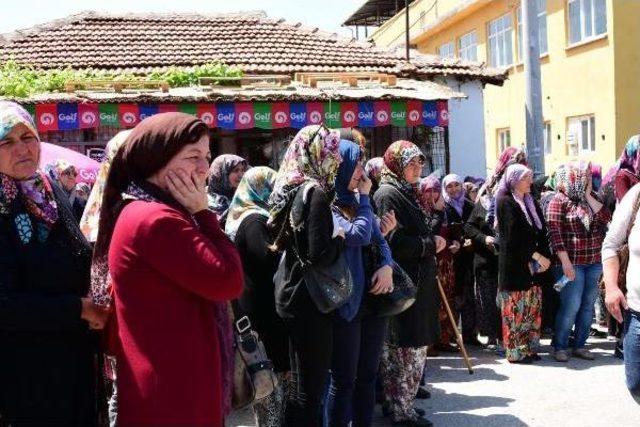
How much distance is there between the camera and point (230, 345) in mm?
2576

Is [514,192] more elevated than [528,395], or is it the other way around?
[514,192]

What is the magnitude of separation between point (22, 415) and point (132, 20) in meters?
16.8

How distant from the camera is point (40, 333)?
8.36ft

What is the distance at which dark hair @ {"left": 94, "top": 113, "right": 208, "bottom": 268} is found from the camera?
93.2 inches

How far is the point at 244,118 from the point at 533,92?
440 centimetres

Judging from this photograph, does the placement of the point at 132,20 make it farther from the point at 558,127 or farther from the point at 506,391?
the point at 506,391

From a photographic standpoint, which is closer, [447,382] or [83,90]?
[447,382]

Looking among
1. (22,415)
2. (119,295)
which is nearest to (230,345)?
(119,295)

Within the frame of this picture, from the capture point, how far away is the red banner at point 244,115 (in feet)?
34.9

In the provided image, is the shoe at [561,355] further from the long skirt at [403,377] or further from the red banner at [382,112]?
the red banner at [382,112]

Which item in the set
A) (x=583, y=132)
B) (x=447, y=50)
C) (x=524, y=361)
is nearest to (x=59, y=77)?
(x=524, y=361)

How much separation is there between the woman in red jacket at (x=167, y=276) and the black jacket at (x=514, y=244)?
14.6 ft

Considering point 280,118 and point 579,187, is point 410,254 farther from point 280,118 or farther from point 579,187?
point 280,118

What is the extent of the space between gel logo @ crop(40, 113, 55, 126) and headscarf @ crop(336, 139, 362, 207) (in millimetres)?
7311
